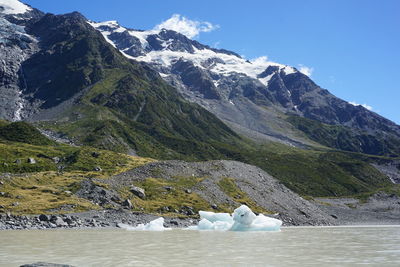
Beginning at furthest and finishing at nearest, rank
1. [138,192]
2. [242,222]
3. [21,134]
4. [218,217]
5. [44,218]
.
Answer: [21,134] → [138,192] → [218,217] → [44,218] → [242,222]

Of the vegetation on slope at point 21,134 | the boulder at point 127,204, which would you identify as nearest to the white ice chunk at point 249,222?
the boulder at point 127,204

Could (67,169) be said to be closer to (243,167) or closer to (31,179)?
(31,179)

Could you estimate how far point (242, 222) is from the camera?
65500mm

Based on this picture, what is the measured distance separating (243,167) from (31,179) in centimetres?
6547

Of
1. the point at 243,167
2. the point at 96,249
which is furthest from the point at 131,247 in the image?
the point at 243,167

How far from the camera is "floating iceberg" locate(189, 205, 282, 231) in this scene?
64.9 metres

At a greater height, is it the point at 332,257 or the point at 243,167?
the point at 243,167

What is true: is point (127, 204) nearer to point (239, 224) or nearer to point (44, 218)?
point (44, 218)

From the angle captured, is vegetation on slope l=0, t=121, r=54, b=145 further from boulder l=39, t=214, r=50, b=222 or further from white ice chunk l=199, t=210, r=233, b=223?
white ice chunk l=199, t=210, r=233, b=223

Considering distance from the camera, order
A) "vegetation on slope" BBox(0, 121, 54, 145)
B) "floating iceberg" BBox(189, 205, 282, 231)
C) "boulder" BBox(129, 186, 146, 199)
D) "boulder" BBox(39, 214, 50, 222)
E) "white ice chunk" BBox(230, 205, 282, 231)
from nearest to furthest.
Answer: "white ice chunk" BBox(230, 205, 282, 231), "floating iceberg" BBox(189, 205, 282, 231), "boulder" BBox(39, 214, 50, 222), "boulder" BBox(129, 186, 146, 199), "vegetation on slope" BBox(0, 121, 54, 145)

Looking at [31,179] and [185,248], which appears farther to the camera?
[31,179]

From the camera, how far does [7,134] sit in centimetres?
16950

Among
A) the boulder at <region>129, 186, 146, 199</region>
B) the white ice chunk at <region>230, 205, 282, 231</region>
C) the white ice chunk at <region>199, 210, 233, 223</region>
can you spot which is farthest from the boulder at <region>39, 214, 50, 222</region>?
the white ice chunk at <region>230, 205, 282, 231</region>

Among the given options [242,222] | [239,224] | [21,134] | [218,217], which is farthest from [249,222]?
[21,134]
